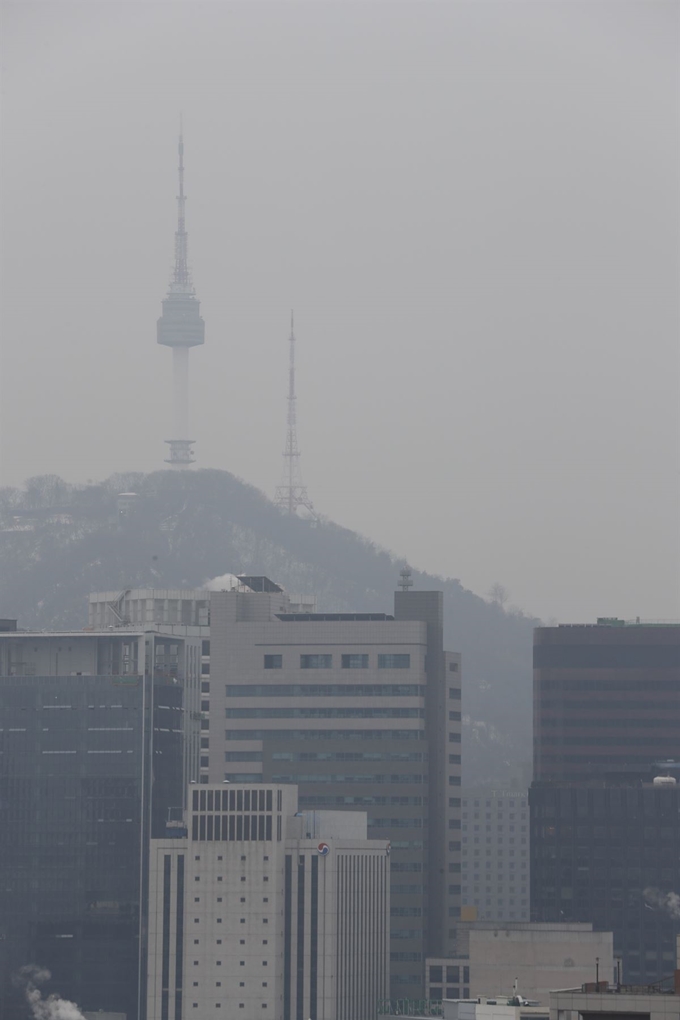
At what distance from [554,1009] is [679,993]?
256 inches

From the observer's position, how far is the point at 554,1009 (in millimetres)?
100125

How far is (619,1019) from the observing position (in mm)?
98125

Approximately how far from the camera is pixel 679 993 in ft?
340

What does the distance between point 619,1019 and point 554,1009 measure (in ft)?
10.1

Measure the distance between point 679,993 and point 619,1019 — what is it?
6.41 m
